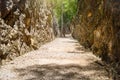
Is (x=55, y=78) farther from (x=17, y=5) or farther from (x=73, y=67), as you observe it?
(x=17, y=5)

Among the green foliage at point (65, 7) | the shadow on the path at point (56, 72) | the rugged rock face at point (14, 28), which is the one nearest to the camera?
the shadow on the path at point (56, 72)

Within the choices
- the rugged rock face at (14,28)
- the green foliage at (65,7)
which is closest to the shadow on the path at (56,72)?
the rugged rock face at (14,28)

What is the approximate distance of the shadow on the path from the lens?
326 inches

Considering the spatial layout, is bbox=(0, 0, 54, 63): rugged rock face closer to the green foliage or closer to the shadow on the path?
the shadow on the path

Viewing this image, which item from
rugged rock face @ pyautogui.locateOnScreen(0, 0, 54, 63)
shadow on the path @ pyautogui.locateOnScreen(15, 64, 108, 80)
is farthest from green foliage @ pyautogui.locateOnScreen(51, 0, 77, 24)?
shadow on the path @ pyautogui.locateOnScreen(15, 64, 108, 80)

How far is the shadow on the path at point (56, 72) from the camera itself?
27.1 ft

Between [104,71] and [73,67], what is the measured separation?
129 centimetres

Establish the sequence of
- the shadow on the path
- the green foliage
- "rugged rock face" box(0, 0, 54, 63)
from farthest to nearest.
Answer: the green foliage, "rugged rock face" box(0, 0, 54, 63), the shadow on the path

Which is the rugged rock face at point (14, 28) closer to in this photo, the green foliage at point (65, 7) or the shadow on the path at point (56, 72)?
the shadow on the path at point (56, 72)

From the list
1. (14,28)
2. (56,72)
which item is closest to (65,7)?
(14,28)

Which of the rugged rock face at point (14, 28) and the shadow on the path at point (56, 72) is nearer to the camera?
the shadow on the path at point (56, 72)

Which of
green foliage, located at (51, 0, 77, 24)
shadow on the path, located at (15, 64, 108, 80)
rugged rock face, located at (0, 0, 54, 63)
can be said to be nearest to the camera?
shadow on the path, located at (15, 64, 108, 80)

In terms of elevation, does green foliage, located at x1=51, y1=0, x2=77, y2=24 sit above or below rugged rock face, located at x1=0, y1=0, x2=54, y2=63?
below

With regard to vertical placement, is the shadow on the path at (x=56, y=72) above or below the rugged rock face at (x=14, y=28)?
below
